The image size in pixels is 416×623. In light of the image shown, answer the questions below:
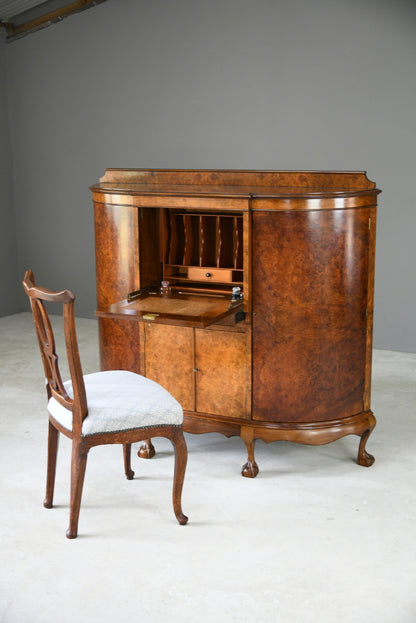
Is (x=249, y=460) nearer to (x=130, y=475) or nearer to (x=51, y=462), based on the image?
(x=130, y=475)

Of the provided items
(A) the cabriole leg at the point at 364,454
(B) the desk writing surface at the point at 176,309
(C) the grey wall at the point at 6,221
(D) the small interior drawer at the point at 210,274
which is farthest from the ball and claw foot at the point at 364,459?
(C) the grey wall at the point at 6,221

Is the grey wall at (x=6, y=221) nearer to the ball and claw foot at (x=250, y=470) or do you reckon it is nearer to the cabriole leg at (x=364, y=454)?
the ball and claw foot at (x=250, y=470)

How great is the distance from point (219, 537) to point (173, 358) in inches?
37.8

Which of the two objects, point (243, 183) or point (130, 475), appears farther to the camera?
point (243, 183)

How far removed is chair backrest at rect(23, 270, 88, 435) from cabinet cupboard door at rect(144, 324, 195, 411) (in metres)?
0.73

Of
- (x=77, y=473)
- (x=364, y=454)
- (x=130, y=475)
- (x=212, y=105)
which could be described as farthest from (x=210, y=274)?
(x=212, y=105)

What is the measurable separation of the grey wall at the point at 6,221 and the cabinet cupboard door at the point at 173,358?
137 inches

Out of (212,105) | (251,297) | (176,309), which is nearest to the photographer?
(176,309)

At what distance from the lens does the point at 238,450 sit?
3766 mm

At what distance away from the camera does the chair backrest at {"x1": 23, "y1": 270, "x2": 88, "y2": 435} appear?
268 centimetres

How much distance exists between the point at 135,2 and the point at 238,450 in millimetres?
3829

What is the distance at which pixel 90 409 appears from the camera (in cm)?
281

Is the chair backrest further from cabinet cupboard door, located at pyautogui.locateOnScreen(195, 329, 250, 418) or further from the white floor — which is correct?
cabinet cupboard door, located at pyautogui.locateOnScreen(195, 329, 250, 418)

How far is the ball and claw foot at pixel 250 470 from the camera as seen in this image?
11.3ft
